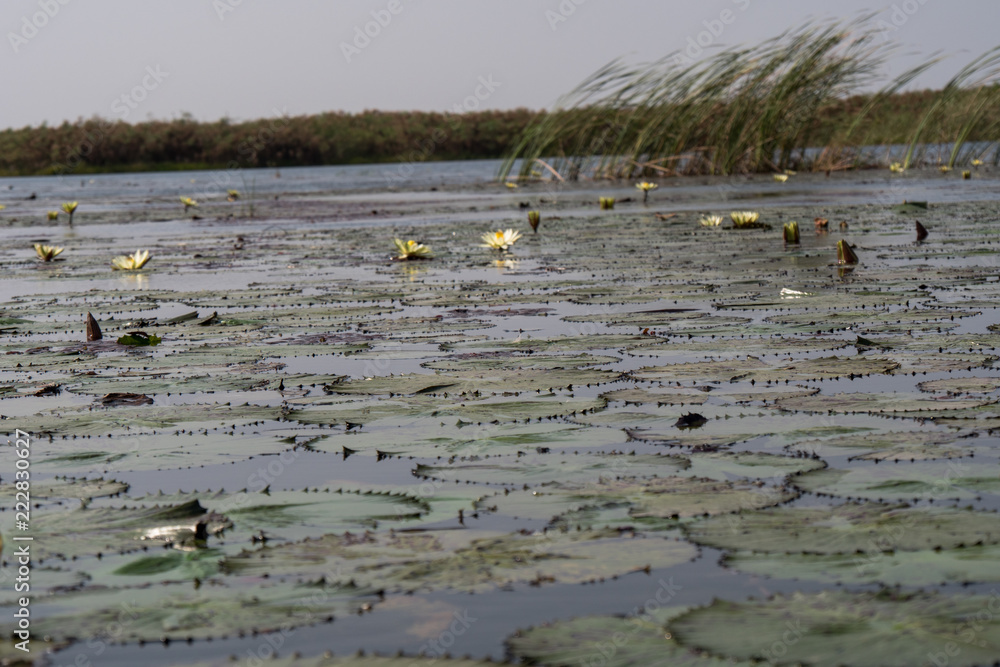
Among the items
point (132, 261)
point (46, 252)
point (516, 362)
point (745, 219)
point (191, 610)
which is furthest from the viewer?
point (745, 219)

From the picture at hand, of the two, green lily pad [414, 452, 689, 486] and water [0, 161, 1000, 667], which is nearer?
water [0, 161, 1000, 667]

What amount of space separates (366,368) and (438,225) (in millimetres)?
7991

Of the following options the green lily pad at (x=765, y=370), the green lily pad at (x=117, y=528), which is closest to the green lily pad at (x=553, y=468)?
the green lily pad at (x=117, y=528)

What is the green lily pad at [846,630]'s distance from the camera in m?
1.35

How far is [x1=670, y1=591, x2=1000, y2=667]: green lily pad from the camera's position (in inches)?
53.1

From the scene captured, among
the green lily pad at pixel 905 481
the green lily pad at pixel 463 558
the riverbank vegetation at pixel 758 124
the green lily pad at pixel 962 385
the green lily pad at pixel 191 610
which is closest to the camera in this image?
the green lily pad at pixel 191 610

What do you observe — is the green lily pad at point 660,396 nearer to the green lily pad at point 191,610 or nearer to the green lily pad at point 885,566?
the green lily pad at point 885,566

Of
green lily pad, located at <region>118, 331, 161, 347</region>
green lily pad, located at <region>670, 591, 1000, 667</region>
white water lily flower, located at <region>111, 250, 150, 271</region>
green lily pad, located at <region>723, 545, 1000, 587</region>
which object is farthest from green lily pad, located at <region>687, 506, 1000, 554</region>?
white water lily flower, located at <region>111, 250, 150, 271</region>

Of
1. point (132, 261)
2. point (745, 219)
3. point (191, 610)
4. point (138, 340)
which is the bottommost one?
point (191, 610)

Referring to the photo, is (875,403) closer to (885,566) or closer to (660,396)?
(660,396)

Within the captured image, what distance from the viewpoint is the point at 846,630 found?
56.1 inches

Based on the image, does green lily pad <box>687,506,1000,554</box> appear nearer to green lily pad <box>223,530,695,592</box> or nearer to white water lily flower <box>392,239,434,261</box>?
green lily pad <box>223,530,695,592</box>

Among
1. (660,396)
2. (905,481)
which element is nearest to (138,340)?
(660,396)

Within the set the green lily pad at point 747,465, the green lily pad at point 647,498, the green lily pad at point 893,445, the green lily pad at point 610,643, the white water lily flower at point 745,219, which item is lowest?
the green lily pad at point 610,643
